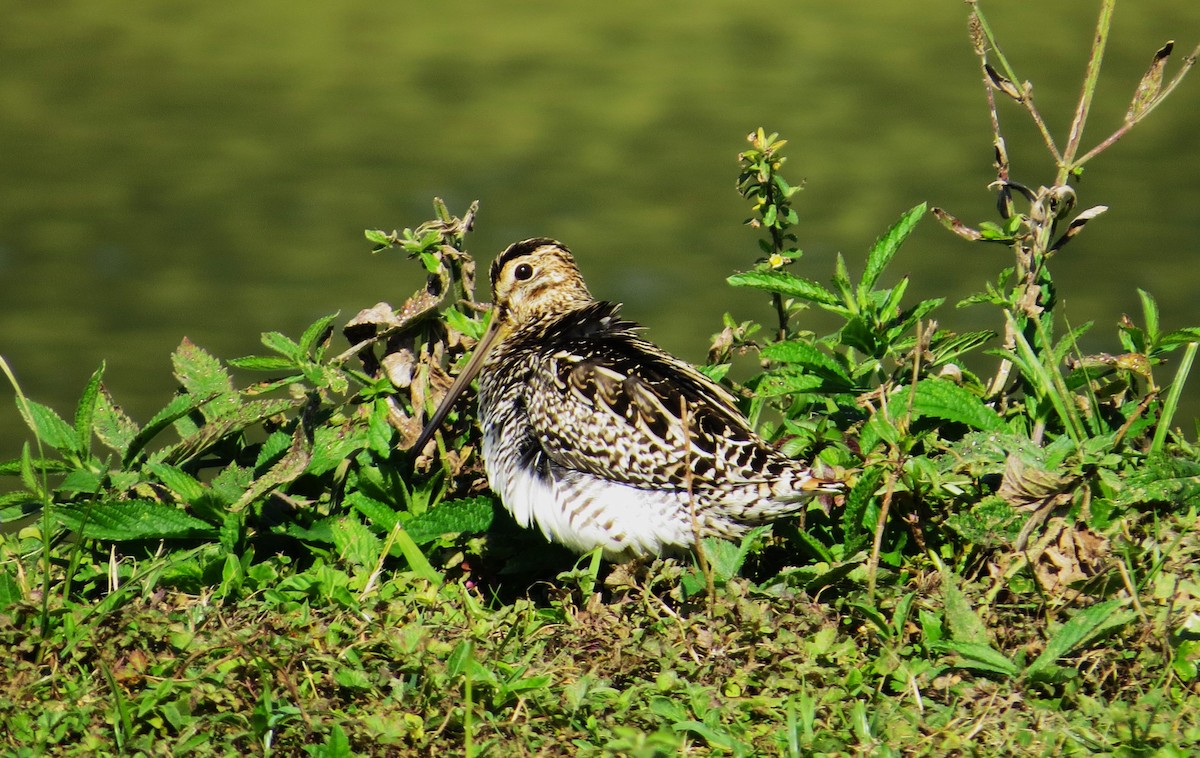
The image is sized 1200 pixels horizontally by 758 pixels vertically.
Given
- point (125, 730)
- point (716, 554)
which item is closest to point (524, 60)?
point (716, 554)

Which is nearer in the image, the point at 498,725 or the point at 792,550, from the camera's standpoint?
the point at 498,725

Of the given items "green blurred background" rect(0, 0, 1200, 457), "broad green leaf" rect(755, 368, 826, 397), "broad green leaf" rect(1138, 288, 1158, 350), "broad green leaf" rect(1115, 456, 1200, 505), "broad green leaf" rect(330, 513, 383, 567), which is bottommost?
"broad green leaf" rect(330, 513, 383, 567)

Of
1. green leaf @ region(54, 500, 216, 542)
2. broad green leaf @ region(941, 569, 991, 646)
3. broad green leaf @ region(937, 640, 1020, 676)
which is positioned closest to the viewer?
broad green leaf @ region(937, 640, 1020, 676)

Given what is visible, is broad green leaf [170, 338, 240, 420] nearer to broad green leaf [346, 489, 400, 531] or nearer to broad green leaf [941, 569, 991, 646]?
broad green leaf [346, 489, 400, 531]

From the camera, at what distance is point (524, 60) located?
1113 cm

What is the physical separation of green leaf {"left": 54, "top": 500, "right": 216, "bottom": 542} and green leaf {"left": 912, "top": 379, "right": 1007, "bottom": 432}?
196cm

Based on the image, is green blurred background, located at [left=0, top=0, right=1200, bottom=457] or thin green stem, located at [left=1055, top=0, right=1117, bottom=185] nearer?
thin green stem, located at [left=1055, top=0, right=1117, bottom=185]

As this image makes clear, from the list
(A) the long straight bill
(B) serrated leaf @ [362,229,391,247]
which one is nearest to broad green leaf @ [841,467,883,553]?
(A) the long straight bill

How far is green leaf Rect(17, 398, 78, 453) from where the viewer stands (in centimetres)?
414

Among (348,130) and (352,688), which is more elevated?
(348,130)

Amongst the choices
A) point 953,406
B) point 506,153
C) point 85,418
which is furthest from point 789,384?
point 506,153

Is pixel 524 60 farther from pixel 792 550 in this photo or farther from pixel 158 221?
pixel 792 550

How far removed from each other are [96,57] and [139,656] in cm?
876

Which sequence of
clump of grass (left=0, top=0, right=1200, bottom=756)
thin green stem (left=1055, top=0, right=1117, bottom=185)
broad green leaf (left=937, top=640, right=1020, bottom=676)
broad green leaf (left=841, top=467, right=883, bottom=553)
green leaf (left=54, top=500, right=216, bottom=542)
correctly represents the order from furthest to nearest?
thin green stem (left=1055, top=0, right=1117, bottom=185), green leaf (left=54, top=500, right=216, bottom=542), broad green leaf (left=841, top=467, right=883, bottom=553), broad green leaf (left=937, top=640, right=1020, bottom=676), clump of grass (left=0, top=0, right=1200, bottom=756)
